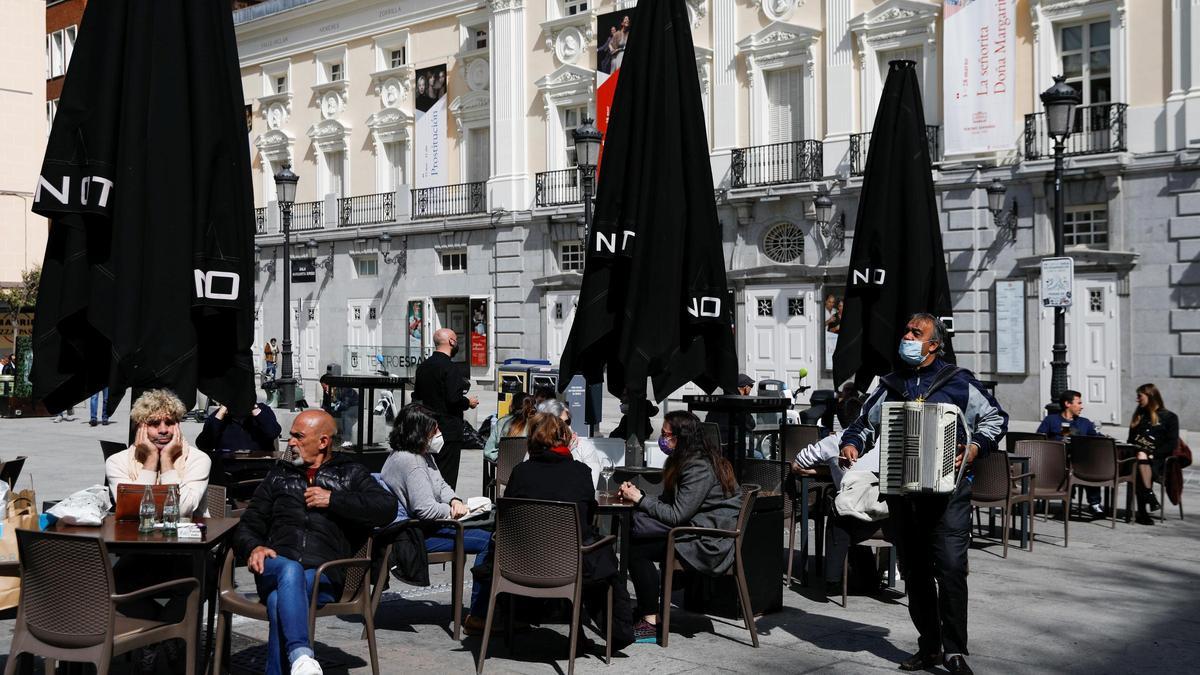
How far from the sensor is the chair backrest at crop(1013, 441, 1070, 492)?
457 inches

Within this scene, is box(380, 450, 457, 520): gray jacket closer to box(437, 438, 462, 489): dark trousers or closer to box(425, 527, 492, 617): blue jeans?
box(425, 527, 492, 617): blue jeans

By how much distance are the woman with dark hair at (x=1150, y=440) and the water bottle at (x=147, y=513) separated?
10.2 meters

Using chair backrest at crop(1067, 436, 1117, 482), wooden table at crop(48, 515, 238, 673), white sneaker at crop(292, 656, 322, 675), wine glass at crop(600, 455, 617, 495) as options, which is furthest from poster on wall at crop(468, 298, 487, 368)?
white sneaker at crop(292, 656, 322, 675)

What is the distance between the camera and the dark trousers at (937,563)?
264 inches

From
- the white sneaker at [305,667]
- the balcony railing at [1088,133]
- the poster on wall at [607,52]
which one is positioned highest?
the poster on wall at [607,52]

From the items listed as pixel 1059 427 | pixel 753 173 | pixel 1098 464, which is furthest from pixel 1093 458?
pixel 753 173

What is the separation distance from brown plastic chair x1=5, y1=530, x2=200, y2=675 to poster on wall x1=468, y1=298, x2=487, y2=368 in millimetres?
29400

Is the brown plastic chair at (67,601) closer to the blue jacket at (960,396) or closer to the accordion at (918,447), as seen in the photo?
the accordion at (918,447)

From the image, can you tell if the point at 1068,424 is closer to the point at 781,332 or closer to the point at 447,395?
the point at 447,395

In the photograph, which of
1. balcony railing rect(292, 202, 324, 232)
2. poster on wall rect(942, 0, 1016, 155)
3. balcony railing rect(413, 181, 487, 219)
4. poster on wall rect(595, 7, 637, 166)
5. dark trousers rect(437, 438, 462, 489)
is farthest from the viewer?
balcony railing rect(292, 202, 324, 232)

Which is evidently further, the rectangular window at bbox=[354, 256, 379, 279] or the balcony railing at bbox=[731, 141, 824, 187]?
the rectangular window at bbox=[354, 256, 379, 279]

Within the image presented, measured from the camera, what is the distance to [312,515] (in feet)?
20.4

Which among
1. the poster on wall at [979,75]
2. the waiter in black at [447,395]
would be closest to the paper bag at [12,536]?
the waiter in black at [447,395]

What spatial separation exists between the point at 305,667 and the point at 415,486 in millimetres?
2019
